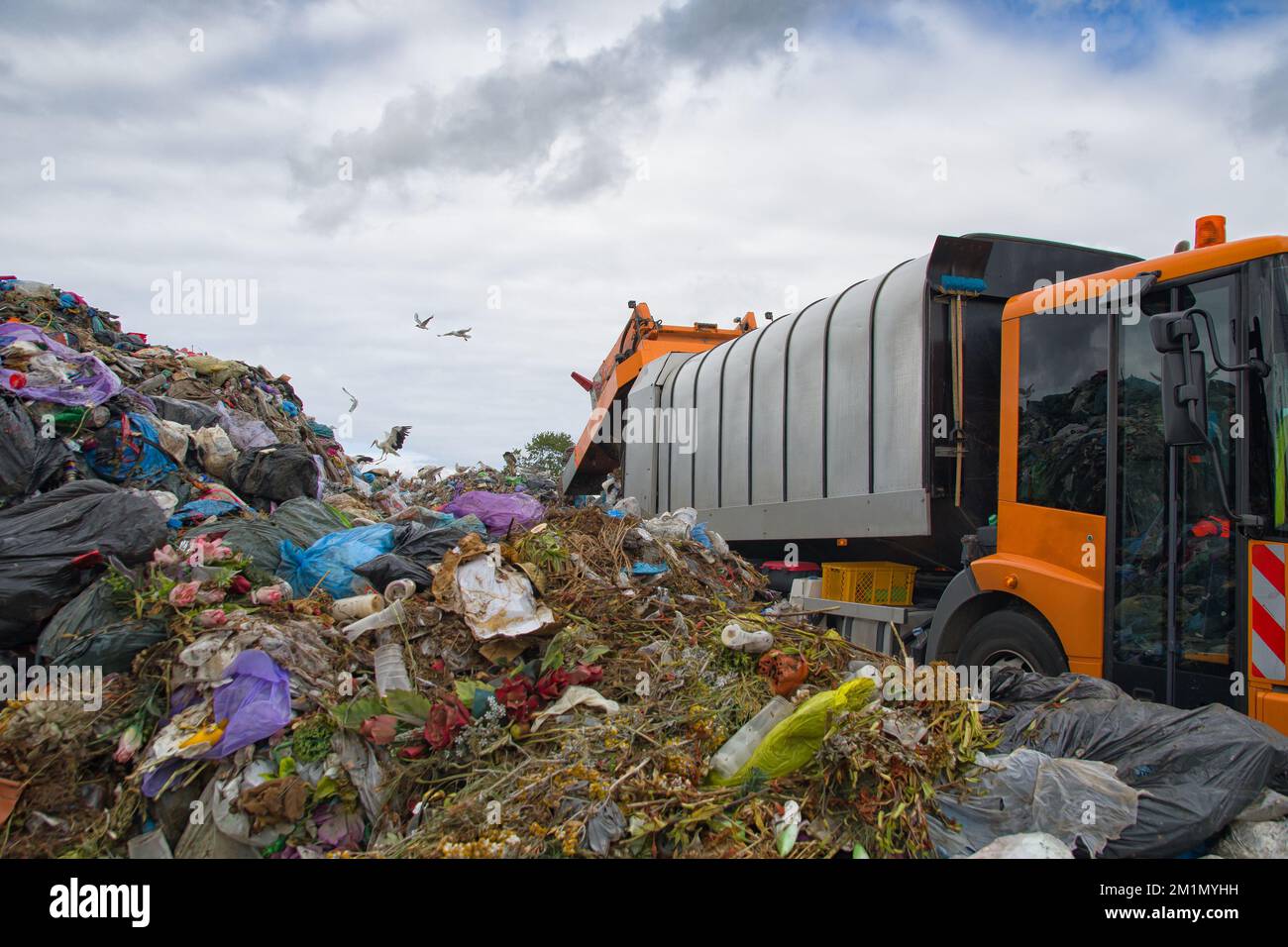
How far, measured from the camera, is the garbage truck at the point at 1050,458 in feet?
11.3

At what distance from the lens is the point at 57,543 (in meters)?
4.53

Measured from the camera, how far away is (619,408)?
10750mm

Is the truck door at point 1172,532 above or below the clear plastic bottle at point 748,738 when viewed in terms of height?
above

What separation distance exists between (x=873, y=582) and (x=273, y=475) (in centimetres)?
471

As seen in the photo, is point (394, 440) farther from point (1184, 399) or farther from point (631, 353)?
point (1184, 399)

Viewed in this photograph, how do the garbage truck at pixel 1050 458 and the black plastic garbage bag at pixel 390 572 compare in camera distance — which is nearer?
the garbage truck at pixel 1050 458

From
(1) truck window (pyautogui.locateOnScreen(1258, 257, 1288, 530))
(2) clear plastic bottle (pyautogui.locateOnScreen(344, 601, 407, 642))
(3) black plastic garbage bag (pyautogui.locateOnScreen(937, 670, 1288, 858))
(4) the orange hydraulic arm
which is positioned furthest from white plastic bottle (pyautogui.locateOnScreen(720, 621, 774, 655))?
(4) the orange hydraulic arm

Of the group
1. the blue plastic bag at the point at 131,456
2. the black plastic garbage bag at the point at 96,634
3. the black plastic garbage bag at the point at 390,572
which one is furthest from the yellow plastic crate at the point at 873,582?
the blue plastic bag at the point at 131,456

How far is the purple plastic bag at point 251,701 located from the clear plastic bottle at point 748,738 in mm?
1865

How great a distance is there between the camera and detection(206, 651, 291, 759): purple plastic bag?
11.8 feet

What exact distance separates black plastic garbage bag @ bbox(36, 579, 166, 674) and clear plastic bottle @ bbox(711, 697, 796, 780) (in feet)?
8.91

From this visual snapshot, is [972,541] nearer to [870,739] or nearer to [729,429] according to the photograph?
[870,739]

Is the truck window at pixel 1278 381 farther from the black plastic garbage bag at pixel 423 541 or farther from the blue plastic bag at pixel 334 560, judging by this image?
the blue plastic bag at pixel 334 560

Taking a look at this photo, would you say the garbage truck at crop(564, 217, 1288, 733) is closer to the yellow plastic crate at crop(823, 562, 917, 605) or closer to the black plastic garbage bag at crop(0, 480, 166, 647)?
the yellow plastic crate at crop(823, 562, 917, 605)
